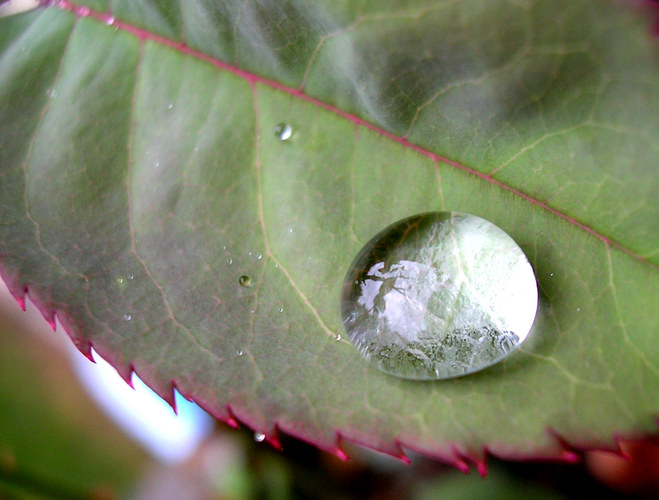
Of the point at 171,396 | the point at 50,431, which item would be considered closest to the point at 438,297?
the point at 171,396

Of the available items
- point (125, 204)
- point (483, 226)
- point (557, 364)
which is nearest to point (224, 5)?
point (125, 204)

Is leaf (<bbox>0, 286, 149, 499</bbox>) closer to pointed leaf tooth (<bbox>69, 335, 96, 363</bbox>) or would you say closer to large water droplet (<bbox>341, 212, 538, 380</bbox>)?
pointed leaf tooth (<bbox>69, 335, 96, 363</bbox>)

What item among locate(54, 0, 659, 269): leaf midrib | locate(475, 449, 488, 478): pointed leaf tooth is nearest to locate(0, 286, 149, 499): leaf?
locate(54, 0, 659, 269): leaf midrib

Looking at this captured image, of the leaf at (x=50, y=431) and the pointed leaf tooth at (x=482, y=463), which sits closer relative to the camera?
the pointed leaf tooth at (x=482, y=463)

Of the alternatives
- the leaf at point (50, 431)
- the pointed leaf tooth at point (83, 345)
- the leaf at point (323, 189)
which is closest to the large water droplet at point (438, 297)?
the leaf at point (323, 189)

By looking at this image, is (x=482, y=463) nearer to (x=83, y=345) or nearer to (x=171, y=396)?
(x=171, y=396)

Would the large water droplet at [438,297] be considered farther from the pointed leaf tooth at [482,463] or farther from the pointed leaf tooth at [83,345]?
the pointed leaf tooth at [83,345]

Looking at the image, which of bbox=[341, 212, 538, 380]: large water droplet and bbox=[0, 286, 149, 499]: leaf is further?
bbox=[0, 286, 149, 499]: leaf

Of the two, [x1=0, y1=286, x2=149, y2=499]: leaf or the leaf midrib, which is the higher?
the leaf midrib
